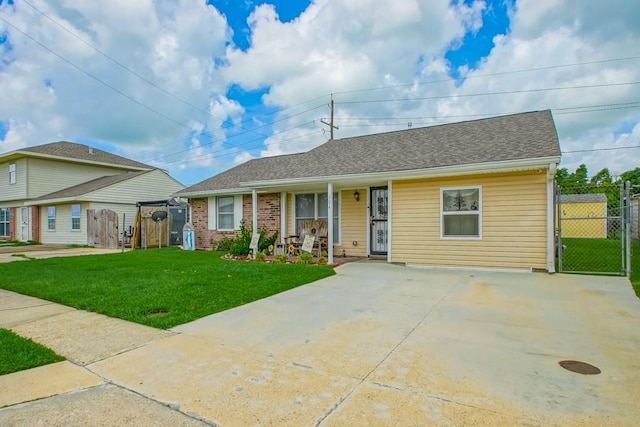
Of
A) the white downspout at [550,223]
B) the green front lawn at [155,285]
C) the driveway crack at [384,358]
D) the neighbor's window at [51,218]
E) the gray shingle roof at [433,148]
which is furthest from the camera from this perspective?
the neighbor's window at [51,218]

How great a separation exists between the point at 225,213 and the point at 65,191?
→ 1309cm

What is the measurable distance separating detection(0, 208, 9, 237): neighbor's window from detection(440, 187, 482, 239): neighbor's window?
27.7 meters

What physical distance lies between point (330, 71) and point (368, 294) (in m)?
12.9

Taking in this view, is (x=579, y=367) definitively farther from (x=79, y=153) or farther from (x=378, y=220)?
(x=79, y=153)

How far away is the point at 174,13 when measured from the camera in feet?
39.6

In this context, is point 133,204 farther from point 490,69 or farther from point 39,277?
point 490,69

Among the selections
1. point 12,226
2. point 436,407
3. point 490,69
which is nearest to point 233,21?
point 490,69

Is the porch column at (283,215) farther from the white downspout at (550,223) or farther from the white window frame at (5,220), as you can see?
the white window frame at (5,220)

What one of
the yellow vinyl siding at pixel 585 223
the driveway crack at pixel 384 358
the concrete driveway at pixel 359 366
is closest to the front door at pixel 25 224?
the concrete driveway at pixel 359 366

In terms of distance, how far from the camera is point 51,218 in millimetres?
21031

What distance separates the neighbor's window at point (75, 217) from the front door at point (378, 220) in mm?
16605

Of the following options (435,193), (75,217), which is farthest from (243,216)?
(75,217)

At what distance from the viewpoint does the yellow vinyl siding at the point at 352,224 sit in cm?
1134

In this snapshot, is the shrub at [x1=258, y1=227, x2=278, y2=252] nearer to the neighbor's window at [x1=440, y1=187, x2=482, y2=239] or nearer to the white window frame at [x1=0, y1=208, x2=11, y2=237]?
the neighbor's window at [x1=440, y1=187, x2=482, y2=239]
